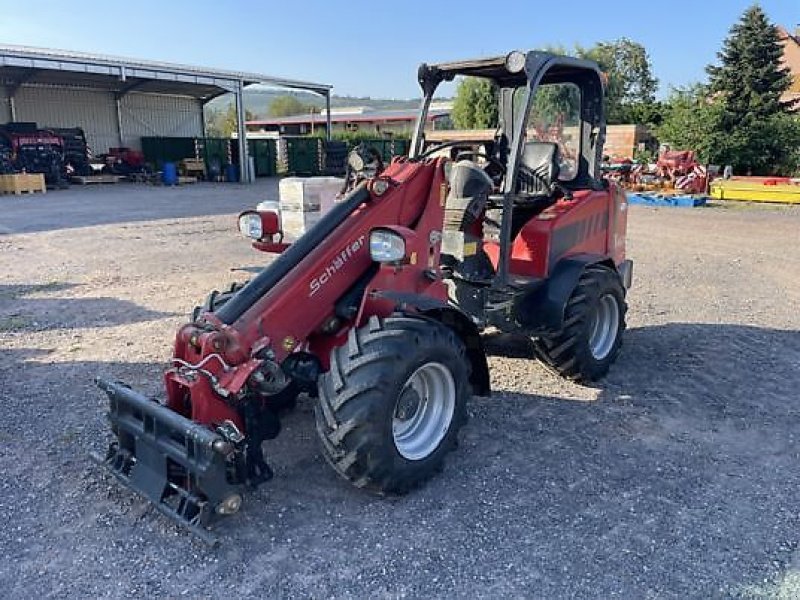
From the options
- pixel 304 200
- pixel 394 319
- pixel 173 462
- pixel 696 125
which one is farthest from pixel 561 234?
pixel 696 125

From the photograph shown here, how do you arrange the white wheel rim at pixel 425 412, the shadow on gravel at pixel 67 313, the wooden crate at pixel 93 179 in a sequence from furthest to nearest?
1. the wooden crate at pixel 93 179
2. the shadow on gravel at pixel 67 313
3. the white wheel rim at pixel 425 412

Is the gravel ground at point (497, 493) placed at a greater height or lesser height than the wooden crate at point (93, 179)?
lesser

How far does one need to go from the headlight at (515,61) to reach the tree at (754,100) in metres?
23.0

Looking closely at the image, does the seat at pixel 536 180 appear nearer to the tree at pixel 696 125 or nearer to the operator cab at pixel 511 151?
the operator cab at pixel 511 151

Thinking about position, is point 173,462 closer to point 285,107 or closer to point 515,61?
point 515,61

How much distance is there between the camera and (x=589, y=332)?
508cm

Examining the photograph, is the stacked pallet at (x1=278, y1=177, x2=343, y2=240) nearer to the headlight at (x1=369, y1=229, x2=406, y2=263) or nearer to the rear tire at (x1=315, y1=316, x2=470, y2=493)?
the headlight at (x1=369, y1=229, x2=406, y2=263)

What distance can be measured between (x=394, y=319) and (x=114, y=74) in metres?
26.5

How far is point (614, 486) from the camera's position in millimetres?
3828

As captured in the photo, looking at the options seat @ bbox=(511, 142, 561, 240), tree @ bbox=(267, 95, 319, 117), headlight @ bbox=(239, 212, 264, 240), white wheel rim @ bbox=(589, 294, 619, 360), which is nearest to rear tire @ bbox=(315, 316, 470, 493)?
headlight @ bbox=(239, 212, 264, 240)

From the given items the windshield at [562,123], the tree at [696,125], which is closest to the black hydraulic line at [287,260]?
the windshield at [562,123]

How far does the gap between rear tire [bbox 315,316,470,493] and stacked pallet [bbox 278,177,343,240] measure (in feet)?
18.2

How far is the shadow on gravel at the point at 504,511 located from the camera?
306 cm

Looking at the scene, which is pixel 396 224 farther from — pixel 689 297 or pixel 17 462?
pixel 689 297
